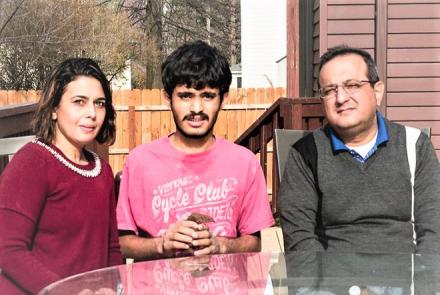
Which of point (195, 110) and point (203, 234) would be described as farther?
point (195, 110)

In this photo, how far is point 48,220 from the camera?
6.37ft

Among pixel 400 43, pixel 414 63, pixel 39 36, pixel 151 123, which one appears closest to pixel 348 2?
pixel 400 43

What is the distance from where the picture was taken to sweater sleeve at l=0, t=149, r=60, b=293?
5.95ft

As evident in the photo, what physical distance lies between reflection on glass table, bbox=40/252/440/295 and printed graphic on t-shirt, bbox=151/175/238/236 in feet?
0.61

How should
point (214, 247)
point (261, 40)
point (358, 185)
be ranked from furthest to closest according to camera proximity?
point (261, 40) → point (358, 185) → point (214, 247)

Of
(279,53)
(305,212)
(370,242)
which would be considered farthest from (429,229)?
(279,53)

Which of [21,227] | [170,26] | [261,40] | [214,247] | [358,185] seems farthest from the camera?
[170,26]

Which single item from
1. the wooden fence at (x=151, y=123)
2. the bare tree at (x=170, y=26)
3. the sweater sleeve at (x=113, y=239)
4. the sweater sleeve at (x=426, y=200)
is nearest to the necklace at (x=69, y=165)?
the sweater sleeve at (x=113, y=239)

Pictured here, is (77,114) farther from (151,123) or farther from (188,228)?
(151,123)

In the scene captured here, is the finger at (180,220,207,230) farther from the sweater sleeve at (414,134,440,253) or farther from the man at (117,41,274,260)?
the sweater sleeve at (414,134,440,253)

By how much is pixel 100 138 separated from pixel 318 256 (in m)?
0.82

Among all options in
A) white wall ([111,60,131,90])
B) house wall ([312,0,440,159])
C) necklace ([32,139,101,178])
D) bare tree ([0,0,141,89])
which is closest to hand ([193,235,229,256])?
necklace ([32,139,101,178])

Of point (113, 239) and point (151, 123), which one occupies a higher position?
point (151, 123)

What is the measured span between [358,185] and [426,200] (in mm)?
256
